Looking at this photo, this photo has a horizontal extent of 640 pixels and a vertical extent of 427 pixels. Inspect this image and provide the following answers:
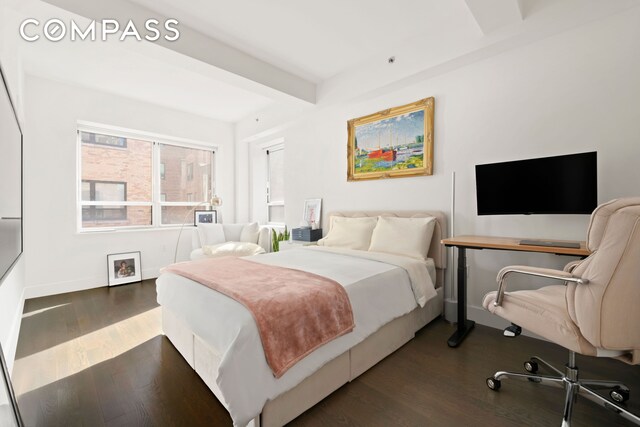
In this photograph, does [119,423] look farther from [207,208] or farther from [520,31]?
[207,208]

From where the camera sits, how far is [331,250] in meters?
3.17

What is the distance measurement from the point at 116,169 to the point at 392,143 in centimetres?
417

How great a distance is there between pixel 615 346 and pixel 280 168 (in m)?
4.74

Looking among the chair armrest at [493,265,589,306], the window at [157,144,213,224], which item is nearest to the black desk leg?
the chair armrest at [493,265,589,306]

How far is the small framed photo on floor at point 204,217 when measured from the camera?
17.1ft

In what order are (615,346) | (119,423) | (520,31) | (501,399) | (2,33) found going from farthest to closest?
(520,31) < (2,33) < (501,399) < (119,423) < (615,346)

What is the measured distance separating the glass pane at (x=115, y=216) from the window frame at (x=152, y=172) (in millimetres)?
48

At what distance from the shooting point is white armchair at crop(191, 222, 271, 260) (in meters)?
4.23

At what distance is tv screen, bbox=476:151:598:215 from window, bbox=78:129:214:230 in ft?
15.5

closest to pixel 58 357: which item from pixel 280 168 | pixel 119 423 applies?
pixel 119 423

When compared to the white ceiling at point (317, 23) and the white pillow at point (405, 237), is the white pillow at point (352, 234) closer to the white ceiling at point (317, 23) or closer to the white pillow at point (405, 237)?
the white pillow at point (405, 237)

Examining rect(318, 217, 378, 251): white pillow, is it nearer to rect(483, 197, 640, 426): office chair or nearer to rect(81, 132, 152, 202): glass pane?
rect(483, 197, 640, 426): office chair

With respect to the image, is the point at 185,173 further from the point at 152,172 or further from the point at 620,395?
the point at 620,395

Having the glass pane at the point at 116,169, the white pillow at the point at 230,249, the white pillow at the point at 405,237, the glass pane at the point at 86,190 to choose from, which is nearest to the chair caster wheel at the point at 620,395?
the white pillow at the point at 405,237
